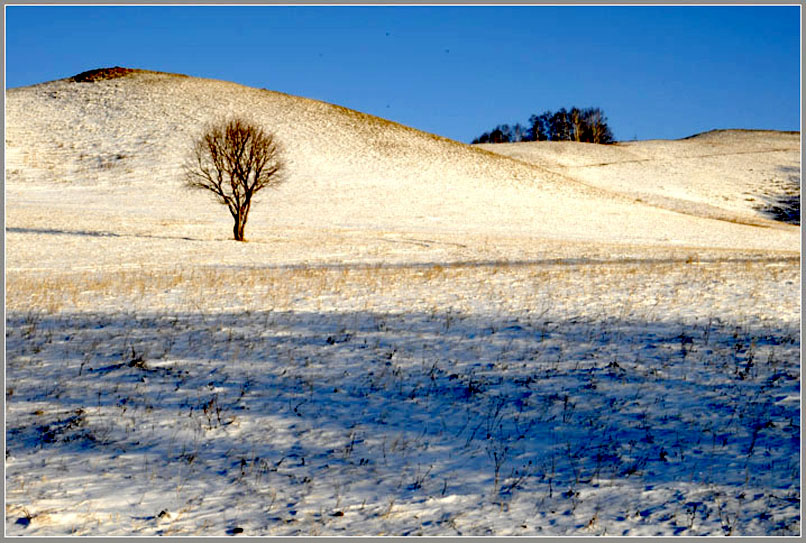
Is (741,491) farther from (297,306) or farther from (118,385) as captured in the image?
(297,306)

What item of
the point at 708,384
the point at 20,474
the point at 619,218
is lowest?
the point at 20,474

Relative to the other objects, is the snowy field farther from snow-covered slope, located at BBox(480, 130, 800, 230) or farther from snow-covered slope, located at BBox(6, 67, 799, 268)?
snow-covered slope, located at BBox(480, 130, 800, 230)

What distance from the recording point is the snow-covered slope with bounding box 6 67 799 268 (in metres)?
42.0

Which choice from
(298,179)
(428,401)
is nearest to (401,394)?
(428,401)

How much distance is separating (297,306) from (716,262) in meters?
16.5

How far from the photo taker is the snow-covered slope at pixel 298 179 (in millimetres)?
41969

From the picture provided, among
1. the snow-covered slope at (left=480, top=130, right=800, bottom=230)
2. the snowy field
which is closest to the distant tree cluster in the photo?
the snow-covered slope at (left=480, top=130, right=800, bottom=230)

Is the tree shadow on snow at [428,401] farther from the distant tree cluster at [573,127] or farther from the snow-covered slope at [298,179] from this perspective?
the distant tree cluster at [573,127]

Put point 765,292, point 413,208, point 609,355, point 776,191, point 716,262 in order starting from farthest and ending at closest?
point 776,191 → point 413,208 → point 716,262 → point 765,292 → point 609,355

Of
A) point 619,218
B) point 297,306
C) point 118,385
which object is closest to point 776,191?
point 619,218

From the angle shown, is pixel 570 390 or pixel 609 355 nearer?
pixel 570 390

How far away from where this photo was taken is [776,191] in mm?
77188

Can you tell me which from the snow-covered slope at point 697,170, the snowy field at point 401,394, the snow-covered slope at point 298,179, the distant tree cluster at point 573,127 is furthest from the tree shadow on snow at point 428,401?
the distant tree cluster at point 573,127

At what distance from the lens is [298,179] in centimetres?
5906
